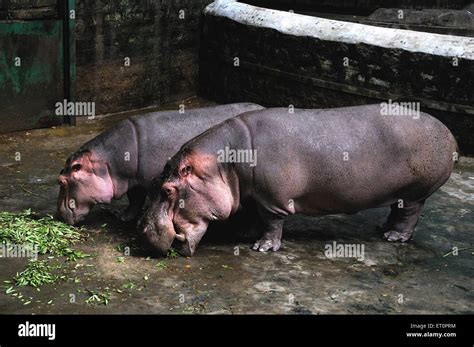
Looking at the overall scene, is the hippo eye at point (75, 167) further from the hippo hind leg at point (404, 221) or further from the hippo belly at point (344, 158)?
the hippo hind leg at point (404, 221)

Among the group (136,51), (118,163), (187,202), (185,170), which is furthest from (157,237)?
(136,51)

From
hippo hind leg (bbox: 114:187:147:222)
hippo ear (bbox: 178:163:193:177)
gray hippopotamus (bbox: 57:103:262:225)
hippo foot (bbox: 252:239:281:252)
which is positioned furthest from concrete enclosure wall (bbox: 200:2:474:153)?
hippo ear (bbox: 178:163:193:177)

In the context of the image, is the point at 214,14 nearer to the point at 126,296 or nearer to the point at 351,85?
the point at 351,85

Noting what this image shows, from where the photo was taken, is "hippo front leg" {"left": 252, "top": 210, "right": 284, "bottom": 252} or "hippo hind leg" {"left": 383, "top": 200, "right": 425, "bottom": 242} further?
"hippo hind leg" {"left": 383, "top": 200, "right": 425, "bottom": 242}

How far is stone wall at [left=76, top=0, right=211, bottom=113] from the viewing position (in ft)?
33.8

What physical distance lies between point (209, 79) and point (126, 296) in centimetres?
621

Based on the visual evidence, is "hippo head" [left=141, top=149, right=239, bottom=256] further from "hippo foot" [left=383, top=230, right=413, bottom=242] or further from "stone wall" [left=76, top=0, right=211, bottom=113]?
"stone wall" [left=76, top=0, right=211, bottom=113]

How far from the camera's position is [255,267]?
650cm

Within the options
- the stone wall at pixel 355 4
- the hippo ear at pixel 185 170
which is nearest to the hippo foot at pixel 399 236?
the hippo ear at pixel 185 170

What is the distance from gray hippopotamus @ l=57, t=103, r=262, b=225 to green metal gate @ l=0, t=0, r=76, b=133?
9.73 ft

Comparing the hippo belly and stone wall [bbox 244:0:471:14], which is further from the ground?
stone wall [bbox 244:0:471:14]

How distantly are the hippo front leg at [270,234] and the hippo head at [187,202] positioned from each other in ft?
1.18

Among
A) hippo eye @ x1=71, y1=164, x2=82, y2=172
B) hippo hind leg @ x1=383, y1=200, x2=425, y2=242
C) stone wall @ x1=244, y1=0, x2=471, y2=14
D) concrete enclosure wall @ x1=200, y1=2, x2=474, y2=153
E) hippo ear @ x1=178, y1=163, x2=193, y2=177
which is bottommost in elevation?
hippo hind leg @ x1=383, y1=200, x2=425, y2=242

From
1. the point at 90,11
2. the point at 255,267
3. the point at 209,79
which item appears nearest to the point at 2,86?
the point at 90,11
